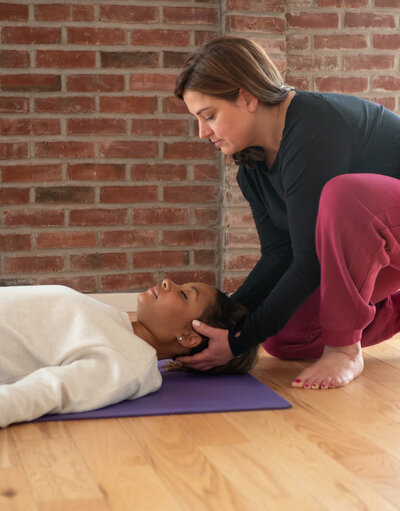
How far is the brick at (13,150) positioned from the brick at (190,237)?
696 mm

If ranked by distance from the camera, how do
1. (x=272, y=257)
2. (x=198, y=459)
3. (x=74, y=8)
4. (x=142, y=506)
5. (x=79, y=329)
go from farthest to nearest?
(x=74, y=8) → (x=272, y=257) → (x=79, y=329) → (x=198, y=459) → (x=142, y=506)

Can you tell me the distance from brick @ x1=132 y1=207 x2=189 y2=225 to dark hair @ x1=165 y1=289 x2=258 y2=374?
115 centimetres

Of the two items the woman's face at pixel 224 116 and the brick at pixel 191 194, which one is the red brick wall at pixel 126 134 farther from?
the woman's face at pixel 224 116

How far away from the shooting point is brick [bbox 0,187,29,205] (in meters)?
3.04

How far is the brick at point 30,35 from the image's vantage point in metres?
2.96

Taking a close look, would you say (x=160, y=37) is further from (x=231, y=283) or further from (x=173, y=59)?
(x=231, y=283)

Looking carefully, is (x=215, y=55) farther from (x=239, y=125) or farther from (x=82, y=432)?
(x=82, y=432)

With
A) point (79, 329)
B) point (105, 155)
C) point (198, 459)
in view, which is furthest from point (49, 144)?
point (198, 459)

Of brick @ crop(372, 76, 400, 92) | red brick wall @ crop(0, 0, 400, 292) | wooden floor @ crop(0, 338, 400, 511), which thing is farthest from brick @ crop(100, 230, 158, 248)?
wooden floor @ crop(0, 338, 400, 511)

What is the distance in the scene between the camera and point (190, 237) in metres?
3.23

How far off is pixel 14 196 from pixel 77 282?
1.49 feet

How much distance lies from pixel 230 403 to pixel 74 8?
76.2 inches

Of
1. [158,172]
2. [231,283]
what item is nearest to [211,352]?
[231,283]

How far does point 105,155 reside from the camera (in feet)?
10.2
